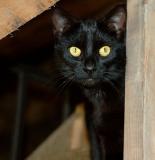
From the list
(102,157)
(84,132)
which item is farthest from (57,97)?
(102,157)

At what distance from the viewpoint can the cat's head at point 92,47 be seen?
6.06ft

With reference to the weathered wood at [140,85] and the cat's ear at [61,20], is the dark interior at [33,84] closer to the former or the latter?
the cat's ear at [61,20]

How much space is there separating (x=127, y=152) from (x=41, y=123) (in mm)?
2542

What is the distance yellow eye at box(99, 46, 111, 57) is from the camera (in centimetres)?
186

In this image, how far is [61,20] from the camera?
1990 mm

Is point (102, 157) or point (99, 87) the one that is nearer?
point (99, 87)

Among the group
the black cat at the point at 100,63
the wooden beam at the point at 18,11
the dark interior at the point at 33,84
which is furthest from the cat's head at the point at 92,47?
the dark interior at the point at 33,84

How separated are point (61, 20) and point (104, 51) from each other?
271 millimetres

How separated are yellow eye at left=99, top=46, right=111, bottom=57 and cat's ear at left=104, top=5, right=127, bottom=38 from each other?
96 millimetres

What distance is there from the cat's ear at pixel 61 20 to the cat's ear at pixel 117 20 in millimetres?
175

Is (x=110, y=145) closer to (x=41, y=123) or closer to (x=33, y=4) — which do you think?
(x=33, y=4)

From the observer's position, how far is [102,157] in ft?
7.29

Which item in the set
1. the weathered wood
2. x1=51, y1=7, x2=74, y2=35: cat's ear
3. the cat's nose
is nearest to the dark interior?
x1=51, y1=7, x2=74, y2=35: cat's ear

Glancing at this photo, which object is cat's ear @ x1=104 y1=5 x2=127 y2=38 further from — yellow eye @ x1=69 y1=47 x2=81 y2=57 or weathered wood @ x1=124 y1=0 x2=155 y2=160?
weathered wood @ x1=124 y1=0 x2=155 y2=160
